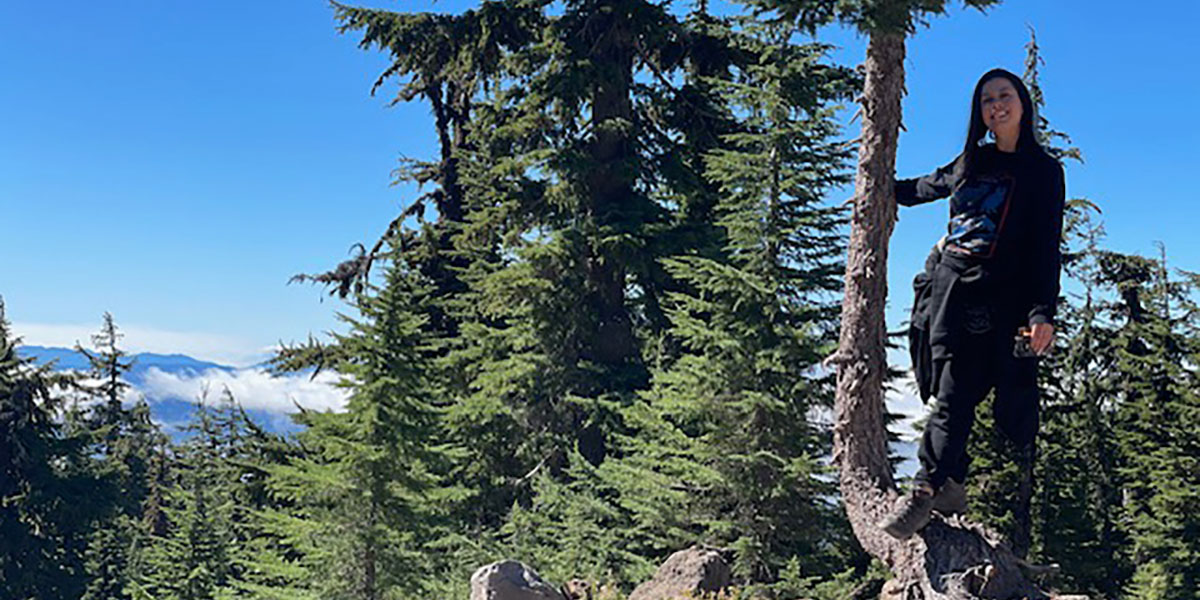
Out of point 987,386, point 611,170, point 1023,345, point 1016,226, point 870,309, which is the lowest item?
point 987,386

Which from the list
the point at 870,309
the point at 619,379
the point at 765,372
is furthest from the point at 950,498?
the point at 619,379

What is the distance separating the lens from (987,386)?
4613 millimetres

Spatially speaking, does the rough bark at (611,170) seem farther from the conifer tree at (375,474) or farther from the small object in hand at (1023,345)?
the small object in hand at (1023,345)

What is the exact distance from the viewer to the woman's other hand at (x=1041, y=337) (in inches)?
162

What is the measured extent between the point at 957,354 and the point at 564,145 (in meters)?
14.2

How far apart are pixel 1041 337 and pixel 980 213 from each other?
2.32ft

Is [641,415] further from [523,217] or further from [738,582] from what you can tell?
[523,217]

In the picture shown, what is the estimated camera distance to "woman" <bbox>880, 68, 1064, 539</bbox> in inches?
168

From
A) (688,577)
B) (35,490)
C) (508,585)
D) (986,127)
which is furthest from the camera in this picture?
(35,490)

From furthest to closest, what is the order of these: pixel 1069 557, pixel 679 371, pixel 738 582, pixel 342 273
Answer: pixel 342 273, pixel 1069 557, pixel 679 371, pixel 738 582

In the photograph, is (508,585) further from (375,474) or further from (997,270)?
(997,270)

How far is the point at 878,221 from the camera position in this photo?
21.3 ft

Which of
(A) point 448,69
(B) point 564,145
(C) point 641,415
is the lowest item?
(C) point 641,415

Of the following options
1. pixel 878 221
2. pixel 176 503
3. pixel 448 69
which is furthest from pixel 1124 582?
pixel 176 503
